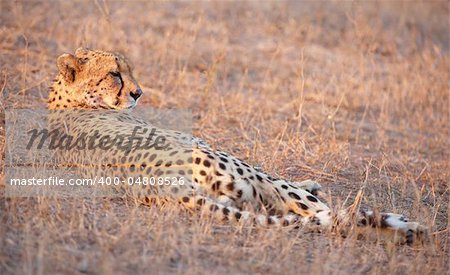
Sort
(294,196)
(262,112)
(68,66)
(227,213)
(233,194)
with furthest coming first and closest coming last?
(262,112) < (68,66) < (294,196) < (233,194) < (227,213)

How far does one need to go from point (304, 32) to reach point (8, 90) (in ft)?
15.4

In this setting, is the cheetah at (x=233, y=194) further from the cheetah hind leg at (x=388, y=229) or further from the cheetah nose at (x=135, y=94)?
the cheetah nose at (x=135, y=94)

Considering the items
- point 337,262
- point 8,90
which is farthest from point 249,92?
point 337,262

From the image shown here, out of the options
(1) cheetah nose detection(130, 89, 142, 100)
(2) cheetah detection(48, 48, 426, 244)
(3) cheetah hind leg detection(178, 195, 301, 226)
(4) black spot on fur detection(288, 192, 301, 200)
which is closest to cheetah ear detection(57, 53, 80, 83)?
(1) cheetah nose detection(130, 89, 142, 100)

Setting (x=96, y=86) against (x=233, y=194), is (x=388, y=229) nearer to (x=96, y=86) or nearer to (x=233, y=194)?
(x=233, y=194)

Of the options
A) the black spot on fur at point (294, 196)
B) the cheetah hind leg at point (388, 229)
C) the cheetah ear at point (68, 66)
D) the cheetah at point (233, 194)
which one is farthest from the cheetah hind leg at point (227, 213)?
the cheetah ear at point (68, 66)

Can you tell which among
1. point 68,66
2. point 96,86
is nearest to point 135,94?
point 96,86

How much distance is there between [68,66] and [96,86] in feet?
0.69

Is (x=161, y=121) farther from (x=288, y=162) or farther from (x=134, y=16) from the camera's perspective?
(x=134, y=16)

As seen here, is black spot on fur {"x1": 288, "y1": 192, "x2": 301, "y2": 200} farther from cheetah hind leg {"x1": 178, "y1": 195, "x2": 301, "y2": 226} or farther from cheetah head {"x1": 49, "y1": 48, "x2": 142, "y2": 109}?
cheetah head {"x1": 49, "y1": 48, "x2": 142, "y2": 109}

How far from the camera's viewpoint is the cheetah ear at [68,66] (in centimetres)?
488

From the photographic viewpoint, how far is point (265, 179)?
4059 millimetres

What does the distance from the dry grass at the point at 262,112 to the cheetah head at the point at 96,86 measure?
0.54 m

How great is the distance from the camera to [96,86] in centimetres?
499
